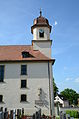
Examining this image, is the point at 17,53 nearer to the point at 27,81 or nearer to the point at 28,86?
the point at 27,81

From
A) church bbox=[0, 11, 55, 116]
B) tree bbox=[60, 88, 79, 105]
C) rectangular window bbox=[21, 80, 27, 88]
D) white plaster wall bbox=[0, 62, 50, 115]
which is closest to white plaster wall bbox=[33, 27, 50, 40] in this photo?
church bbox=[0, 11, 55, 116]

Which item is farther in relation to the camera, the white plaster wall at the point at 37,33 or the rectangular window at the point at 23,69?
the white plaster wall at the point at 37,33

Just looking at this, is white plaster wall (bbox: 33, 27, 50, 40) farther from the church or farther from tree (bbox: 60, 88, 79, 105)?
tree (bbox: 60, 88, 79, 105)

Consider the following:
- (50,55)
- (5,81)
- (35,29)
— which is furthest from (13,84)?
(35,29)

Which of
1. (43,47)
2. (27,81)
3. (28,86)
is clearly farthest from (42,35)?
(28,86)

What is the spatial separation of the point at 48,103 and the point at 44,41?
11268 millimetres

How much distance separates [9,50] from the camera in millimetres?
33156

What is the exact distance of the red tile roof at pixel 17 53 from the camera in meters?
29.5

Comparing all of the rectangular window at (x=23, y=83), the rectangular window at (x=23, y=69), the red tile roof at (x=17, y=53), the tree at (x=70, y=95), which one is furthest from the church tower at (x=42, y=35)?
the tree at (x=70, y=95)

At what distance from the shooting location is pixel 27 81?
28453 millimetres

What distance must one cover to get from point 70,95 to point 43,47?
79.3 meters

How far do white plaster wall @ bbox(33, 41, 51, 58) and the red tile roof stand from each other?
0.77m

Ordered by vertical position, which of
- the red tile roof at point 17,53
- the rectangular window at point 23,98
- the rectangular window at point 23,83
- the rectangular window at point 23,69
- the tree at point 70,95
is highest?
the red tile roof at point 17,53

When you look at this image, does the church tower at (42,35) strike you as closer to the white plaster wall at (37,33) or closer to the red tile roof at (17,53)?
the white plaster wall at (37,33)
